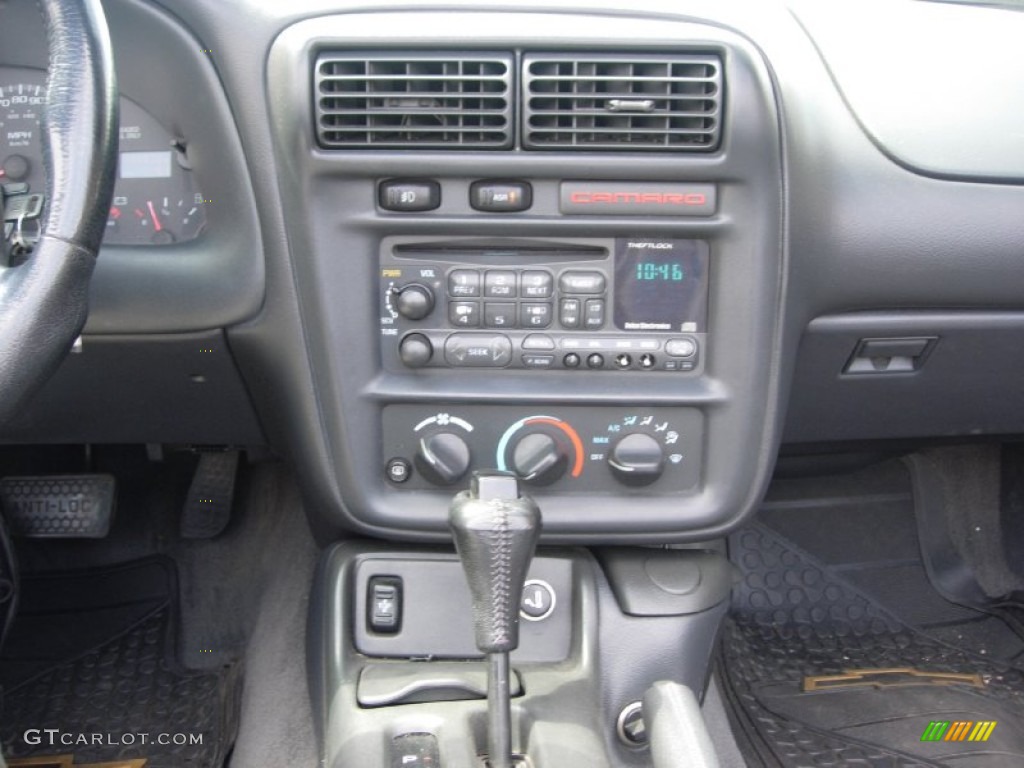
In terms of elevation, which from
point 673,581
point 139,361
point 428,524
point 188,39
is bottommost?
point 673,581

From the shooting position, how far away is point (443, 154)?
1.10 m

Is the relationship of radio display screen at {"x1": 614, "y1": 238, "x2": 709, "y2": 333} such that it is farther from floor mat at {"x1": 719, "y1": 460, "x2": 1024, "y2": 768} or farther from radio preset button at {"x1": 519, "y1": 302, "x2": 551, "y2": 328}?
floor mat at {"x1": 719, "y1": 460, "x2": 1024, "y2": 768}

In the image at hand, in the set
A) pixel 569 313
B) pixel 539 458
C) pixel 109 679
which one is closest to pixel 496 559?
pixel 539 458

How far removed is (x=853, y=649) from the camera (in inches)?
69.2

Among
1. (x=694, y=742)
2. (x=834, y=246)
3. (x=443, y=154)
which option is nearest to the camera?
(x=694, y=742)

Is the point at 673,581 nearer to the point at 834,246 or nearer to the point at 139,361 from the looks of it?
the point at 834,246

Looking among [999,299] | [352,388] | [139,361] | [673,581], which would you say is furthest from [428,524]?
[999,299]

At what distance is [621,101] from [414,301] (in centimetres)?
32

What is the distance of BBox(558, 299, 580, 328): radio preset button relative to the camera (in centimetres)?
116

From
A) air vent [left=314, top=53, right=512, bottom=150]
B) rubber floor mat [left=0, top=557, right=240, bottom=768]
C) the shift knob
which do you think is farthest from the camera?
rubber floor mat [left=0, top=557, right=240, bottom=768]

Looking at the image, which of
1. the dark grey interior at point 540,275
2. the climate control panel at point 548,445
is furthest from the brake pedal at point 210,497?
the climate control panel at point 548,445

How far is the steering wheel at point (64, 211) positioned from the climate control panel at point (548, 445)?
0.43 m

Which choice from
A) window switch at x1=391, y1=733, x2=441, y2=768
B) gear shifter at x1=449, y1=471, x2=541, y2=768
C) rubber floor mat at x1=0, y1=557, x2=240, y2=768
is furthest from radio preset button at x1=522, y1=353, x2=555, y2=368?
rubber floor mat at x1=0, y1=557, x2=240, y2=768

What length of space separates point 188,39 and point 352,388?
0.45 metres
